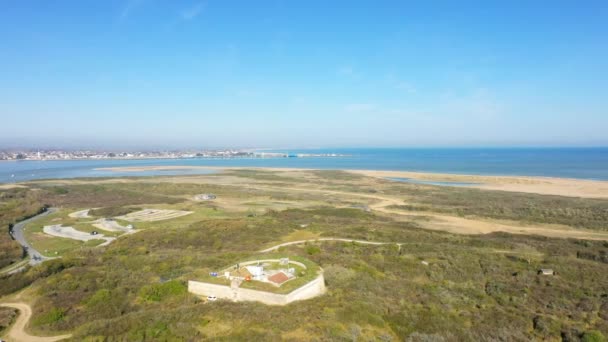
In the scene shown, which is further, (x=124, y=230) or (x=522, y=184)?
(x=522, y=184)

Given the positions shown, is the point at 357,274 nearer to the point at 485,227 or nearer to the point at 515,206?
the point at 485,227

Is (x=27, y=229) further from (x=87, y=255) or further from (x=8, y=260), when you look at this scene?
(x=87, y=255)

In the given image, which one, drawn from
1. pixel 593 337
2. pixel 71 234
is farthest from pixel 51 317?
pixel 71 234

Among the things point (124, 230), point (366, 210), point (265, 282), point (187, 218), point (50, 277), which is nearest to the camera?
point (265, 282)

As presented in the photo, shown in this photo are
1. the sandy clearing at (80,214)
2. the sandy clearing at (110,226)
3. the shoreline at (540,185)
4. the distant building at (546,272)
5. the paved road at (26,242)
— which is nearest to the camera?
the distant building at (546,272)

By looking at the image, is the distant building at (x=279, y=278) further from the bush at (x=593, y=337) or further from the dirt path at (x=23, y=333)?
the bush at (x=593, y=337)

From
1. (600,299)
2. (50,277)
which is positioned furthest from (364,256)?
(50,277)

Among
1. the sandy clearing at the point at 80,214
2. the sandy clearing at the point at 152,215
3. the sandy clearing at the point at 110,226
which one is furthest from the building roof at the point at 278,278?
the sandy clearing at the point at 80,214

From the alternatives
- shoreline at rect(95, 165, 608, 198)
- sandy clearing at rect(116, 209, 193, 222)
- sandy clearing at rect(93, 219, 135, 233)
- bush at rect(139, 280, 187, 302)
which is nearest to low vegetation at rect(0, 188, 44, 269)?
sandy clearing at rect(93, 219, 135, 233)
